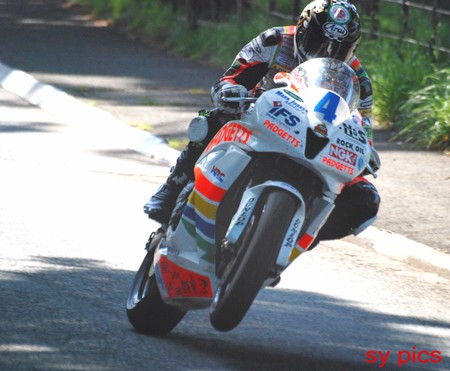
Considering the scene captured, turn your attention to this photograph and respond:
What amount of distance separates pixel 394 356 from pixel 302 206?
3.76 feet

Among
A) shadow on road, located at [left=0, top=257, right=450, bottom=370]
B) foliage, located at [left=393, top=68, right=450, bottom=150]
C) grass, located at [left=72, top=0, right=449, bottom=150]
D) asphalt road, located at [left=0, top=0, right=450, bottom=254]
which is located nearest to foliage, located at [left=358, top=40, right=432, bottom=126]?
grass, located at [left=72, top=0, right=449, bottom=150]

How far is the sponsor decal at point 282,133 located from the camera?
510cm

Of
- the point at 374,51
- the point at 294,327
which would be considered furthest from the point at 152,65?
the point at 294,327

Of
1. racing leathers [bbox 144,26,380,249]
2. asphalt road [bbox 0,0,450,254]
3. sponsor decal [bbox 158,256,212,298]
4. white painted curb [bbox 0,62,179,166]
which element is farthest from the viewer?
white painted curb [bbox 0,62,179,166]

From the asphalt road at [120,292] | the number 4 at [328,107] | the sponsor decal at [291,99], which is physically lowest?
the asphalt road at [120,292]

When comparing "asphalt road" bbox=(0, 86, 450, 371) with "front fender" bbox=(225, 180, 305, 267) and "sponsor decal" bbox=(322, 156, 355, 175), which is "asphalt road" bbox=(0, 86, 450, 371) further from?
"sponsor decal" bbox=(322, 156, 355, 175)

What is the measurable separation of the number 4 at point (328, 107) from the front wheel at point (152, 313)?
3.98ft

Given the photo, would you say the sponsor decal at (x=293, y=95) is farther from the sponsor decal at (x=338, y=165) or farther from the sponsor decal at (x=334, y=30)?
the sponsor decal at (x=334, y=30)

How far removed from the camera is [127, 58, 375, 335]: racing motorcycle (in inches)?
195

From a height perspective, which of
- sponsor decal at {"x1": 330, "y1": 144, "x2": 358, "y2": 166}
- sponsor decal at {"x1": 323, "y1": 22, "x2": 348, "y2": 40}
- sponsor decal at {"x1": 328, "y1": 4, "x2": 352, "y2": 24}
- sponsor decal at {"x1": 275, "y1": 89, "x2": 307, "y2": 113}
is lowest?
sponsor decal at {"x1": 330, "y1": 144, "x2": 358, "y2": 166}

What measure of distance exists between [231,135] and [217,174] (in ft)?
0.65

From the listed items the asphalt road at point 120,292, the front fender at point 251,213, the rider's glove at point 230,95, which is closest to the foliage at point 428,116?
the asphalt road at point 120,292

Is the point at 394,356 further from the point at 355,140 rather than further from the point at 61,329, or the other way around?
the point at 61,329

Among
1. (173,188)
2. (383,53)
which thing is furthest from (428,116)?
(173,188)
